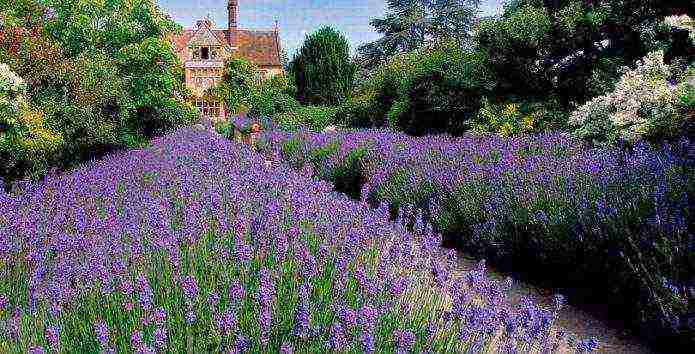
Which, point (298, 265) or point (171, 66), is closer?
point (298, 265)

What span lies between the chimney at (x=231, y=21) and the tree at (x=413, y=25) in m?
11.0

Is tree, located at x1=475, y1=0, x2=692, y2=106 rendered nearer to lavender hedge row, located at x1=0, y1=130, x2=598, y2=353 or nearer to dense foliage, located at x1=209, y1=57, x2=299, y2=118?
lavender hedge row, located at x1=0, y1=130, x2=598, y2=353

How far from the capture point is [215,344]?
2025 mm

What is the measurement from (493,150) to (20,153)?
5768 millimetres

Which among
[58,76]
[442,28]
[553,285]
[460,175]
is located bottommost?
[553,285]

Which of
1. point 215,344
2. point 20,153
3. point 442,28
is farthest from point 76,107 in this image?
point 442,28

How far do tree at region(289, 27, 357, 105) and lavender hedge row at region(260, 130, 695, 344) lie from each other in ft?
80.6

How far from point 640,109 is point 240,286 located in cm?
612

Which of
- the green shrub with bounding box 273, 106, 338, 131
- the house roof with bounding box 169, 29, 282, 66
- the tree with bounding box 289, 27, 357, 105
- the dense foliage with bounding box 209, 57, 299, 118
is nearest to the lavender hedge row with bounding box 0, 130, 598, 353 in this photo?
the green shrub with bounding box 273, 106, 338, 131

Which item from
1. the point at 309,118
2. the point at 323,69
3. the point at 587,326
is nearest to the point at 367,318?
the point at 587,326

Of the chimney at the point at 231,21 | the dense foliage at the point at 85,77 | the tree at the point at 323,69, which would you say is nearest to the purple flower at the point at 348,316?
the dense foliage at the point at 85,77

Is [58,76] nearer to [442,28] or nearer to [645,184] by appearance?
[645,184]

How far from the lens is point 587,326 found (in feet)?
11.7

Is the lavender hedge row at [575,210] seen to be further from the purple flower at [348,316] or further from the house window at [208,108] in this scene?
the house window at [208,108]
